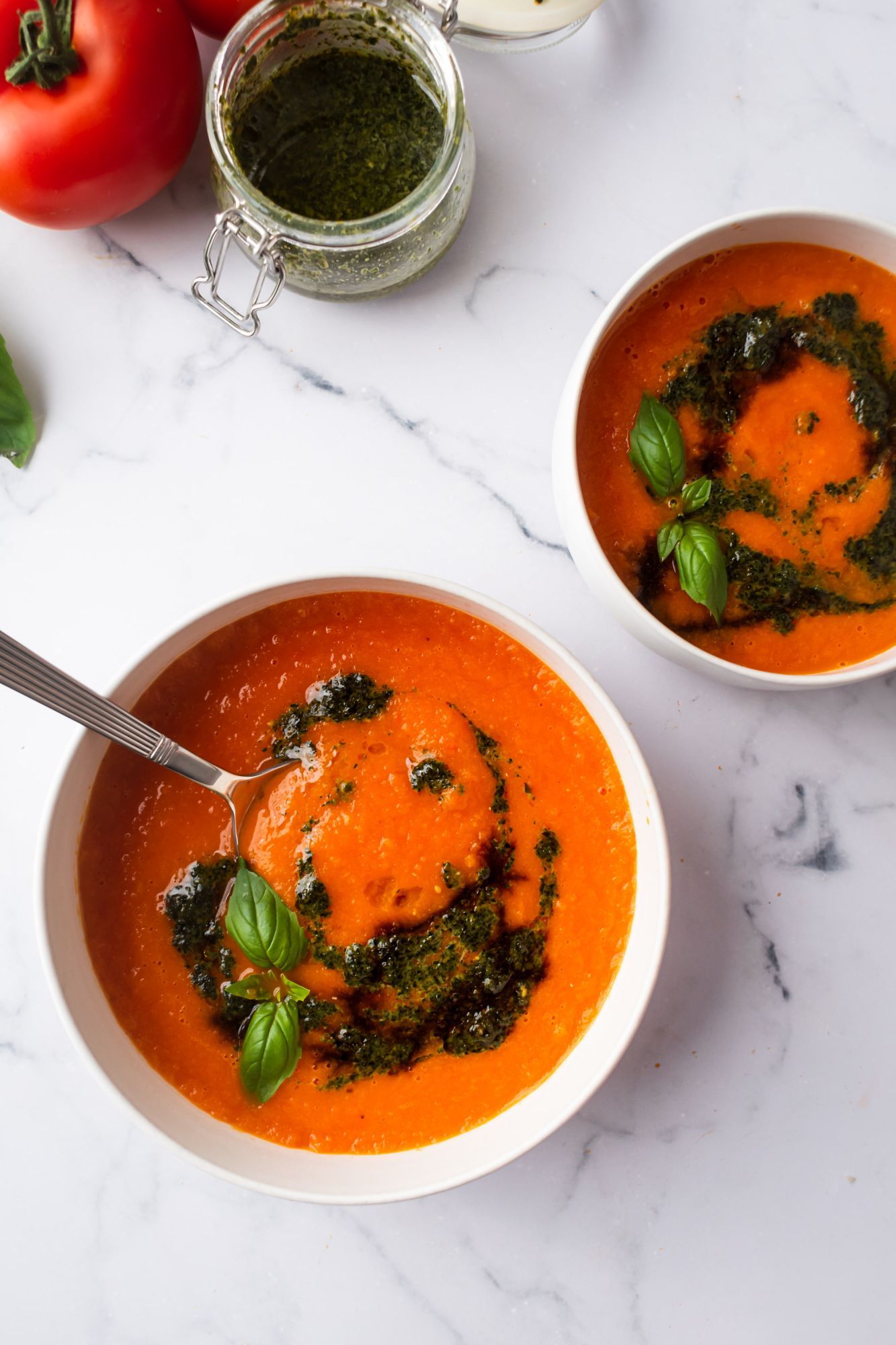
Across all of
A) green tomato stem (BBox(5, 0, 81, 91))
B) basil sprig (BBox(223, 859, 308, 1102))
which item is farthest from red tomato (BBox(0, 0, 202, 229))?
basil sprig (BBox(223, 859, 308, 1102))

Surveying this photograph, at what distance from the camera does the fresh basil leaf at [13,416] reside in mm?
1803

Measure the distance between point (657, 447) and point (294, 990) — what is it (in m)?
1.03

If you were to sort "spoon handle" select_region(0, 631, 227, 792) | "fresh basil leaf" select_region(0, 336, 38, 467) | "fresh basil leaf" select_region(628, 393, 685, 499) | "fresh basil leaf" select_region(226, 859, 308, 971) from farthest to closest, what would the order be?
"fresh basil leaf" select_region(0, 336, 38, 467) → "fresh basil leaf" select_region(628, 393, 685, 499) → "fresh basil leaf" select_region(226, 859, 308, 971) → "spoon handle" select_region(0, 631, 227, 792)

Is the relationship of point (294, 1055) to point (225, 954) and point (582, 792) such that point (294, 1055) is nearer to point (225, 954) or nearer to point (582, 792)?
point (225, 954)

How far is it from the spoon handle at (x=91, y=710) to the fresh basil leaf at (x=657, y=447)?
0.84m

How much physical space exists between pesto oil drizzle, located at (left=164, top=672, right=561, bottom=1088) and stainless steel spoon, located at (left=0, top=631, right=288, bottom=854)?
84 millimetres

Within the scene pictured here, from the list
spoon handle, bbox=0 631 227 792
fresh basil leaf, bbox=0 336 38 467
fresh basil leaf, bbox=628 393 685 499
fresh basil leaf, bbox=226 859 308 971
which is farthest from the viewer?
fresh basil leaf, bbox=0 336 38 467

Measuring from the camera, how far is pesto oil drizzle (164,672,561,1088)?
1639 millimetres

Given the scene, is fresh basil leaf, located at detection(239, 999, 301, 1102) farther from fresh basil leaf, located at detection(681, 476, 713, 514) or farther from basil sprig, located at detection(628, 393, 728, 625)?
fresh basil leaf, located at detection(681, 476, 713, 514)

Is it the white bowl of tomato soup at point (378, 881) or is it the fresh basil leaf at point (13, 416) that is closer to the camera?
the white bowl of tomato soup at point (378, 881)

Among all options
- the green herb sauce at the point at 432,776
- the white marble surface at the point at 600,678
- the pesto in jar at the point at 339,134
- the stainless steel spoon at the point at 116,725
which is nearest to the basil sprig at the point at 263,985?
the stainless steel spoon at the point at 116,725

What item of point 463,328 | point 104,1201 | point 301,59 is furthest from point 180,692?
point 301,59

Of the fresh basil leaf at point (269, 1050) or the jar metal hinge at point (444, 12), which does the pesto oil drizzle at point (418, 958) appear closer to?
the fresh basil leaf at point (269, 1050)

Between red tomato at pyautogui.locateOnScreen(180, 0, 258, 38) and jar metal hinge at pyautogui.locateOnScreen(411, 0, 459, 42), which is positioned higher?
jar metal hinge at pyautogui.locateOnScreen(411, 0, 459, 42)
